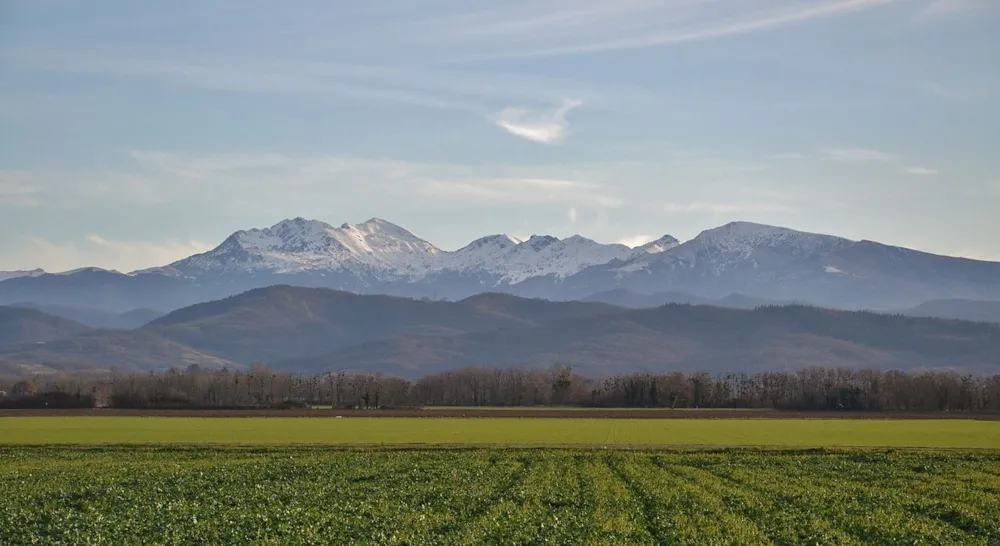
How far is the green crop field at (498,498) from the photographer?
118 ft

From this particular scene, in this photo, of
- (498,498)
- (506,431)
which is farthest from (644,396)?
(498,498)

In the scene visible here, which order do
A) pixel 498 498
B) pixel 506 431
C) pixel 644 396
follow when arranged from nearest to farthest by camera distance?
pixel 498 498 → pixel 506 431 → pixel 644 396

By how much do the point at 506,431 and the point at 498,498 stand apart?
56.5 m

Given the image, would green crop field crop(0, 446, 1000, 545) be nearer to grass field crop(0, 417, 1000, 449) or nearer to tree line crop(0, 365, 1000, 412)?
grass field crop(0, 417, 1000, 449)

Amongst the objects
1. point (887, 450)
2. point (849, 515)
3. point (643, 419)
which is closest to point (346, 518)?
point (849, 515)

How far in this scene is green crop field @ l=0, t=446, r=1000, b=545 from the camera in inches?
1417

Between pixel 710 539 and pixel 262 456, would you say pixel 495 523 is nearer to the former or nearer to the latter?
pixel 710 539

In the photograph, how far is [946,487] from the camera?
5159cm

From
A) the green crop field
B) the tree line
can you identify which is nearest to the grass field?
the green crop field

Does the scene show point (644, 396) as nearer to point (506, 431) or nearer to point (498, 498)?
point (506, 431)

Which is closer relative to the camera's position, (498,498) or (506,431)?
(498,498)

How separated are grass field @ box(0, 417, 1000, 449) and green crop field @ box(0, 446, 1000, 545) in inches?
612

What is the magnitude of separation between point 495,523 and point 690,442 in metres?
52.2

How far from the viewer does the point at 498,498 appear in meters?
46.4
